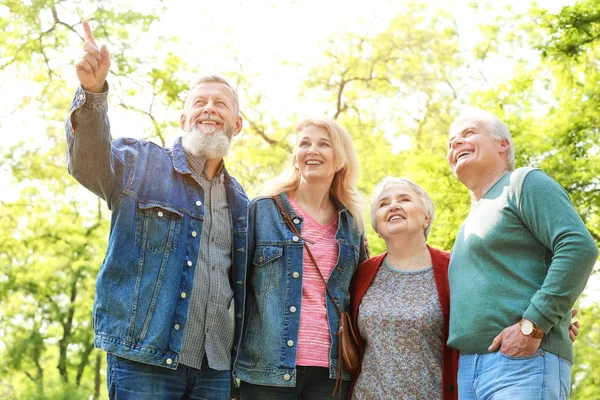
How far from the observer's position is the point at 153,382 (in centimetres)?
326

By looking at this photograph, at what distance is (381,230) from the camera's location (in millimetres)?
4066

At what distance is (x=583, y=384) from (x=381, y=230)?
487 inches

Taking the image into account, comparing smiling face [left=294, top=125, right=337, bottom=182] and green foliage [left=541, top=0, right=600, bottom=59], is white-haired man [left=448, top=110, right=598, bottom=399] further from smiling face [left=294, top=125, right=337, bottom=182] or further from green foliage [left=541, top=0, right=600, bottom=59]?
green foliage [left=541, top=0, right=600, bottom=59]

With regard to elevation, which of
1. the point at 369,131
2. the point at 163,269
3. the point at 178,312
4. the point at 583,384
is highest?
the point at 369,131

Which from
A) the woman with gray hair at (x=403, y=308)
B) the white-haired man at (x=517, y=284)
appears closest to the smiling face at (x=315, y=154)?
the woman with gray hair at (x=403, y=308)

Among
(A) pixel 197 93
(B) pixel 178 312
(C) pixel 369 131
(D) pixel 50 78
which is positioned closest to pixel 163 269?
(B) pixel 178 312

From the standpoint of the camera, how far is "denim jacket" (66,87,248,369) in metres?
3.18

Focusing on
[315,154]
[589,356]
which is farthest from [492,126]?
[589,356]

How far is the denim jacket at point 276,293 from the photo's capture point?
3.68 m

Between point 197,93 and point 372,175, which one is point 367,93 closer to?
point 372,175

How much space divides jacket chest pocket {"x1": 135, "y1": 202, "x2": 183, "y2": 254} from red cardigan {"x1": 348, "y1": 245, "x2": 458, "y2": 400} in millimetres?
1148

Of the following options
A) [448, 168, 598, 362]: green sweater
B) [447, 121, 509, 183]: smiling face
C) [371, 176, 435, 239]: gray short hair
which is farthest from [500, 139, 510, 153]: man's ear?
[371, 176, 435, 239]: gray short hair

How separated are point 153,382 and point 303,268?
1.08 m

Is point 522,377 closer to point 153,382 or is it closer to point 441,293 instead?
point 441,293
